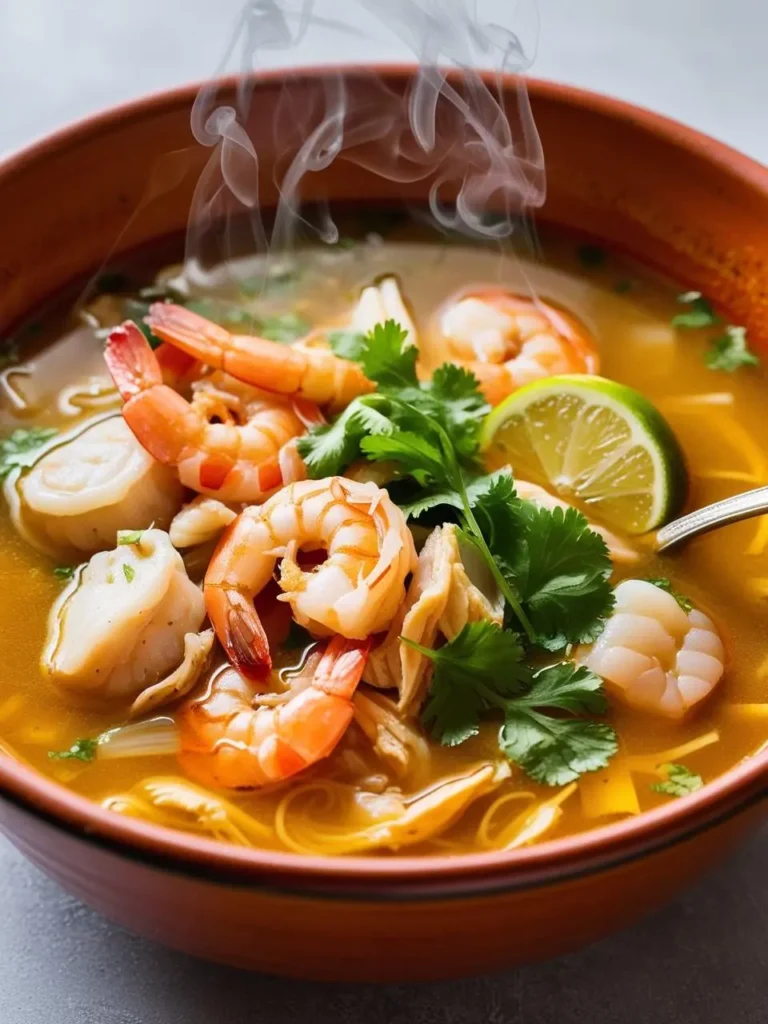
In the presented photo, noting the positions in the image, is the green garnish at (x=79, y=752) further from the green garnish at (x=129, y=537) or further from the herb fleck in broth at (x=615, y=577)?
the green garnish at (x=129, y=537)

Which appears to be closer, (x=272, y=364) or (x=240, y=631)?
(x=240, y=631)

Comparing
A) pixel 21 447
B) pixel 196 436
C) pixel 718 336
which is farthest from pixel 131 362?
pixel 718 336

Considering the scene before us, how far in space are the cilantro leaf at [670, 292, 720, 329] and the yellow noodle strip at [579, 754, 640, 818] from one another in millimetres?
1182

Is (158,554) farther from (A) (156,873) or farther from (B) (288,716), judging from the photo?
(A) (156,873)

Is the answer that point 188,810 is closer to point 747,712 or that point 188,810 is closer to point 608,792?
point 608,792

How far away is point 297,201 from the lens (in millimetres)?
2967

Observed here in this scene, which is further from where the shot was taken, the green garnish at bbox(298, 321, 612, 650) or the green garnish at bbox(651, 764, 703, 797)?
the green garnish at bbox(298, 321, 612, 650)

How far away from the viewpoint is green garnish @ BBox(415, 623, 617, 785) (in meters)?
1.98

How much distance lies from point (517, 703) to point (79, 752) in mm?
714

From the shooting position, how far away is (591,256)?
2.94 m

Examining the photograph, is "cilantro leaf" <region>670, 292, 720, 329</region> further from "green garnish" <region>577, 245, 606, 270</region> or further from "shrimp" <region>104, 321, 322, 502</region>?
"shrimp" <region>104, 321, 322, 502</region>

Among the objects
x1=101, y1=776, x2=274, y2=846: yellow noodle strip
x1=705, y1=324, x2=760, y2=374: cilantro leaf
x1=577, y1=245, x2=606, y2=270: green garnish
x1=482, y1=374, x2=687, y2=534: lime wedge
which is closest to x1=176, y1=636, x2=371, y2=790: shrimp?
x1=101, y1=776, x2=274, y2=846: yellow noodle strip

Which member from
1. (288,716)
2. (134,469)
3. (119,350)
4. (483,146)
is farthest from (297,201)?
(288,716)

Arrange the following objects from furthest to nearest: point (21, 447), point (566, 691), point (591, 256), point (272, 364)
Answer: point (591, 256)
point (21, 447)
point (272, 364)
point (566, 691)
